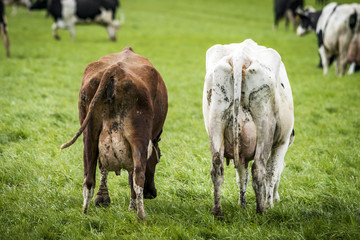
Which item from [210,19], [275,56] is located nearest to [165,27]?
[210,19]

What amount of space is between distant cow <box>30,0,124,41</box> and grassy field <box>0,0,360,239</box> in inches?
196

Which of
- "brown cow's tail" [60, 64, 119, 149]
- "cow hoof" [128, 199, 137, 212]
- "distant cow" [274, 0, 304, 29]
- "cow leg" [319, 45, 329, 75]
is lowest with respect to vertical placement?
"distant cow" [274, 0, 304, 29]

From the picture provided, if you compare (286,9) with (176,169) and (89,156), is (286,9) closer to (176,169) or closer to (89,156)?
(176,169)

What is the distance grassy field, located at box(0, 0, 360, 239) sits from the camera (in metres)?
3.59

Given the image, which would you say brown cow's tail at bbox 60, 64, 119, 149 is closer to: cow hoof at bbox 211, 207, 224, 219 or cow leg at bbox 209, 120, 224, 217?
cow leg at bbox 209, 120, 224, 217

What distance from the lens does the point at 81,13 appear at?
19.0 metres

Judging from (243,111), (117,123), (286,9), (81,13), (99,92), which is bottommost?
(286,9)

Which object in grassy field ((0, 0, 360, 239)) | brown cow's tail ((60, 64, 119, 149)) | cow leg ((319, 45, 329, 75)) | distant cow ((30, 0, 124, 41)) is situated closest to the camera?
brown cow's tail ((60, 64, 119, 149))

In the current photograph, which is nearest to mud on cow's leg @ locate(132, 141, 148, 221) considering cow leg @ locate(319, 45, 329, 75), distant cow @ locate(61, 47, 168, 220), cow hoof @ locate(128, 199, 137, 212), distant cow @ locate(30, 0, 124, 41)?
distant cow @ locate(61, 47, 168, 220)

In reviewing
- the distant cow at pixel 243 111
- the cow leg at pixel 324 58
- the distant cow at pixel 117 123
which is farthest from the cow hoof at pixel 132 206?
the cow leg at pixel 324 58

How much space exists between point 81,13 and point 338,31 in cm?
1238

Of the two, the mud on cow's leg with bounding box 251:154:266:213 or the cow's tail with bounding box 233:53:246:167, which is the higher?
the cow's tail with bounding box 233:53:246:167

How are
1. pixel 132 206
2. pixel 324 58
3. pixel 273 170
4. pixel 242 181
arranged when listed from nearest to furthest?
pixel 132 206, pixel 273 170, pixel 242 181, pixel 324 58

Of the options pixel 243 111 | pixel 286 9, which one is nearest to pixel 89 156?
pixel 243 111
